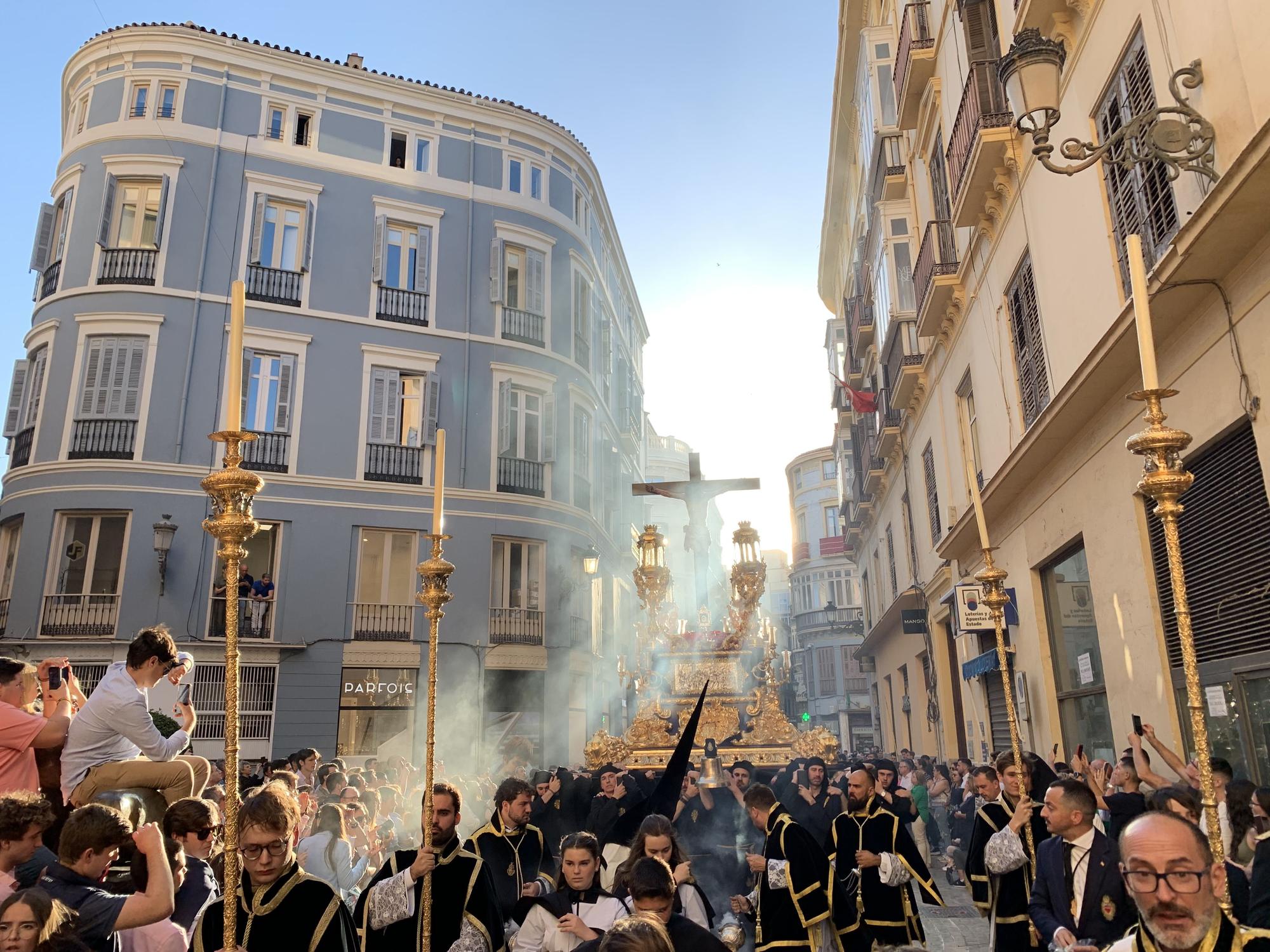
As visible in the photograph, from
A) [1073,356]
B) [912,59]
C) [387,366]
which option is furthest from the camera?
[387,366]

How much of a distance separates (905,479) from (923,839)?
959 centimetres

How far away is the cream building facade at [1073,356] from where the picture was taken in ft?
22.7

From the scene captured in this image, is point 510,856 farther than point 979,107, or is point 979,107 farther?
point 979,107

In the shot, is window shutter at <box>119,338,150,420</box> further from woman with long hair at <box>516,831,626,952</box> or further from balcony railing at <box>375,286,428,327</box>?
Result: woman with long hair at <box>516,831,626,952</box>

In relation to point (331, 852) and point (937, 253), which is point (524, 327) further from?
point (331, 852)

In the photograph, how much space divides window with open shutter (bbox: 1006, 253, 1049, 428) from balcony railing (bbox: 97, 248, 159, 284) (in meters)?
17.8

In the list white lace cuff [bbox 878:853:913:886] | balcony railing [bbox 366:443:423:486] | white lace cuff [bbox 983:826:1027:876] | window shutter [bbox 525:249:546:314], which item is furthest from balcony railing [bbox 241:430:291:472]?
white lace cuff [bbox 983:826:1027:876]

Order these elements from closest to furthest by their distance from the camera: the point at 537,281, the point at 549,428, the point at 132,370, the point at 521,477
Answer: the point at 132,370 → the point at 521,477 → the point at 549,428 → the point at 537,281

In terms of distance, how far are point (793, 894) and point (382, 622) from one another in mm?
15519

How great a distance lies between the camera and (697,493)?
19.4m

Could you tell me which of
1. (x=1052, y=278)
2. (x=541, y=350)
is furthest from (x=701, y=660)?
(x=541, y=350)

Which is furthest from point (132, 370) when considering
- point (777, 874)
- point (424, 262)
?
point (777, 874)

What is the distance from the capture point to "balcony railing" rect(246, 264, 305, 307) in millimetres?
21312

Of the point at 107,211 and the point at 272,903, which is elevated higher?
the point at 107,211
